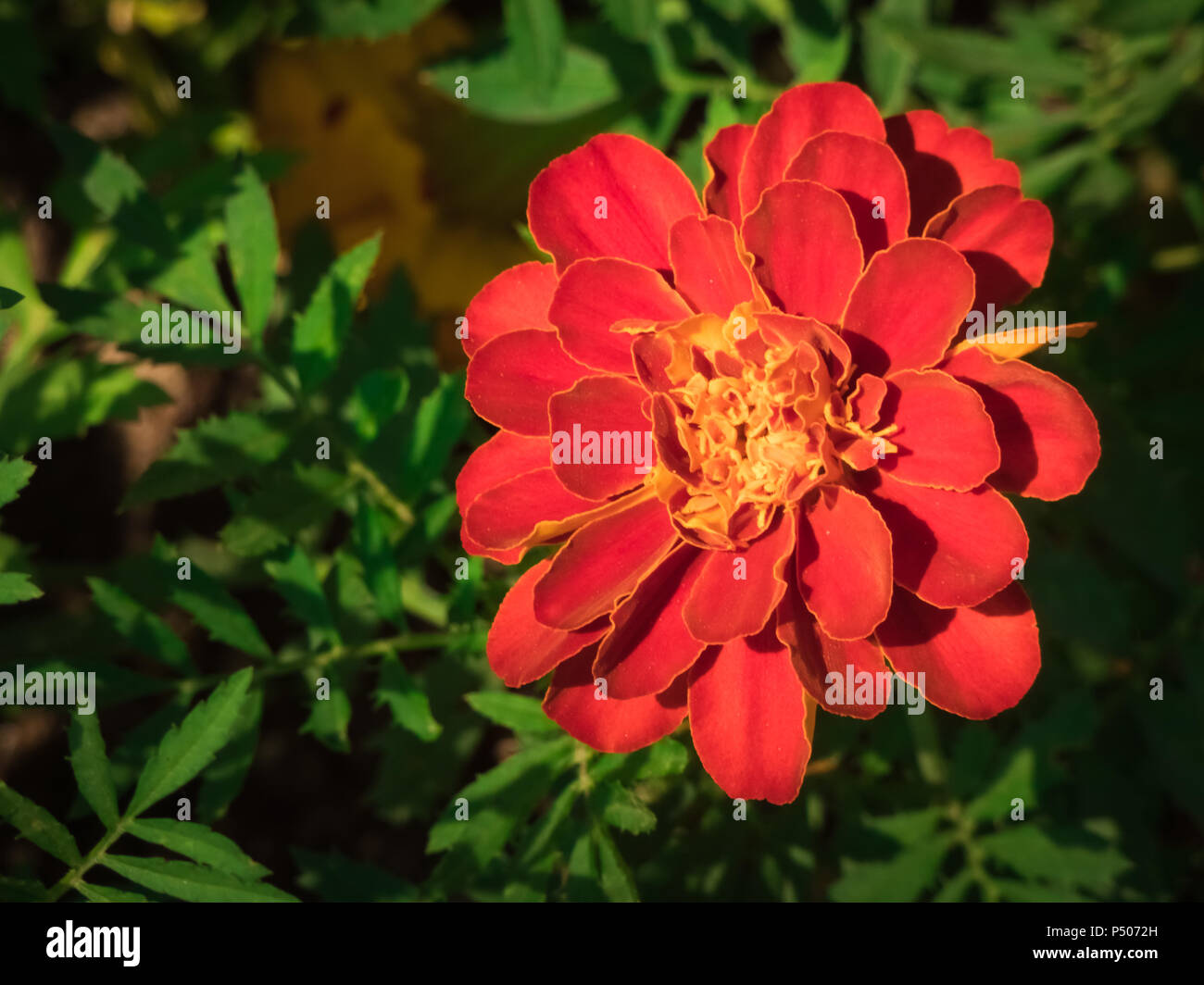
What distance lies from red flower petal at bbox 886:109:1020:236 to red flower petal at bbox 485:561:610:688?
60 cm

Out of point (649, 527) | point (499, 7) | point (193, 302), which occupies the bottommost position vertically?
point (649, 527)

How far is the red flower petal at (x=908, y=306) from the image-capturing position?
1018mm

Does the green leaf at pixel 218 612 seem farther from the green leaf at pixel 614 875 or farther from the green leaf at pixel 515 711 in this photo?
the green leaf at pixel 614 875

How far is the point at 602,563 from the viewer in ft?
3.60

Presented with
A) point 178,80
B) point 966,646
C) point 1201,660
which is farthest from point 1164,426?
point 178,80

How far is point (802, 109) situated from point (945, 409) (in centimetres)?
39

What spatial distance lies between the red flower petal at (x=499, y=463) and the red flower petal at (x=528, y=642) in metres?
0.11

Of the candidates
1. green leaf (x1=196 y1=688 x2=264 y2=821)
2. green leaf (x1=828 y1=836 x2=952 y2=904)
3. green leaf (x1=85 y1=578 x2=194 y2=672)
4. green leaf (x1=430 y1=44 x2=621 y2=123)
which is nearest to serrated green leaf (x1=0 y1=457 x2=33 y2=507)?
green leaf (x1=85 y1=578 x2=194 y2=672)

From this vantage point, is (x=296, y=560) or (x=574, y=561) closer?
(x=574, y=561)

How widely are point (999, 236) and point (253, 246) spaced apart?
1067 millimetres

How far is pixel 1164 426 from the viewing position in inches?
79.1

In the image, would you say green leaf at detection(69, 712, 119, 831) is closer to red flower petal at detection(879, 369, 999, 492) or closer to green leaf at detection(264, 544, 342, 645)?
green leaf at detection(264, 544, 342, 645)

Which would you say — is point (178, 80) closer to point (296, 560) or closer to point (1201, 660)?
point (296, 560)
